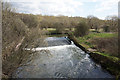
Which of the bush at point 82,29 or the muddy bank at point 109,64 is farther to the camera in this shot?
the bush at point 82,29

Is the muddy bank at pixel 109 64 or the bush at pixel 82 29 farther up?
the bush at pixel 82 29

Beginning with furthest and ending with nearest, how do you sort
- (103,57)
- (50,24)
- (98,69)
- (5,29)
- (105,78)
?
(50,24) → (103,57) → (98,69) → (105,78) → (5,29)

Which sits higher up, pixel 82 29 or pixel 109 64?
pixel 82 29

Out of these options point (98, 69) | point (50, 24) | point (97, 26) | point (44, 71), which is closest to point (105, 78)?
point (98, 69)

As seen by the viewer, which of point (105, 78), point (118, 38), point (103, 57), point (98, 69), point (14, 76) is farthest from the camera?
point (103, 57)

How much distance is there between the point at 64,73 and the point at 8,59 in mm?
4388

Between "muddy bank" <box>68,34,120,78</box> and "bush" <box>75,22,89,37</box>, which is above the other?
"bush" <box>75,22,89,37</box>

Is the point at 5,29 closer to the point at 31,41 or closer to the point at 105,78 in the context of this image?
the point at 31,41

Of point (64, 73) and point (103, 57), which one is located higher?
point (103, 57)

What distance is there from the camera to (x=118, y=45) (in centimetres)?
362

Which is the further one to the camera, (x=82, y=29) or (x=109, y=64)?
(x=82, y=29)

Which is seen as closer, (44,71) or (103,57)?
(44,71)

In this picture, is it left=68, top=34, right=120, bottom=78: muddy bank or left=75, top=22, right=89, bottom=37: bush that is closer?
left=68, top=34, right=120, bottom=78: muddy bank

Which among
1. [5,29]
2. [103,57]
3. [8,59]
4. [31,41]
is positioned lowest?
[103,57]
